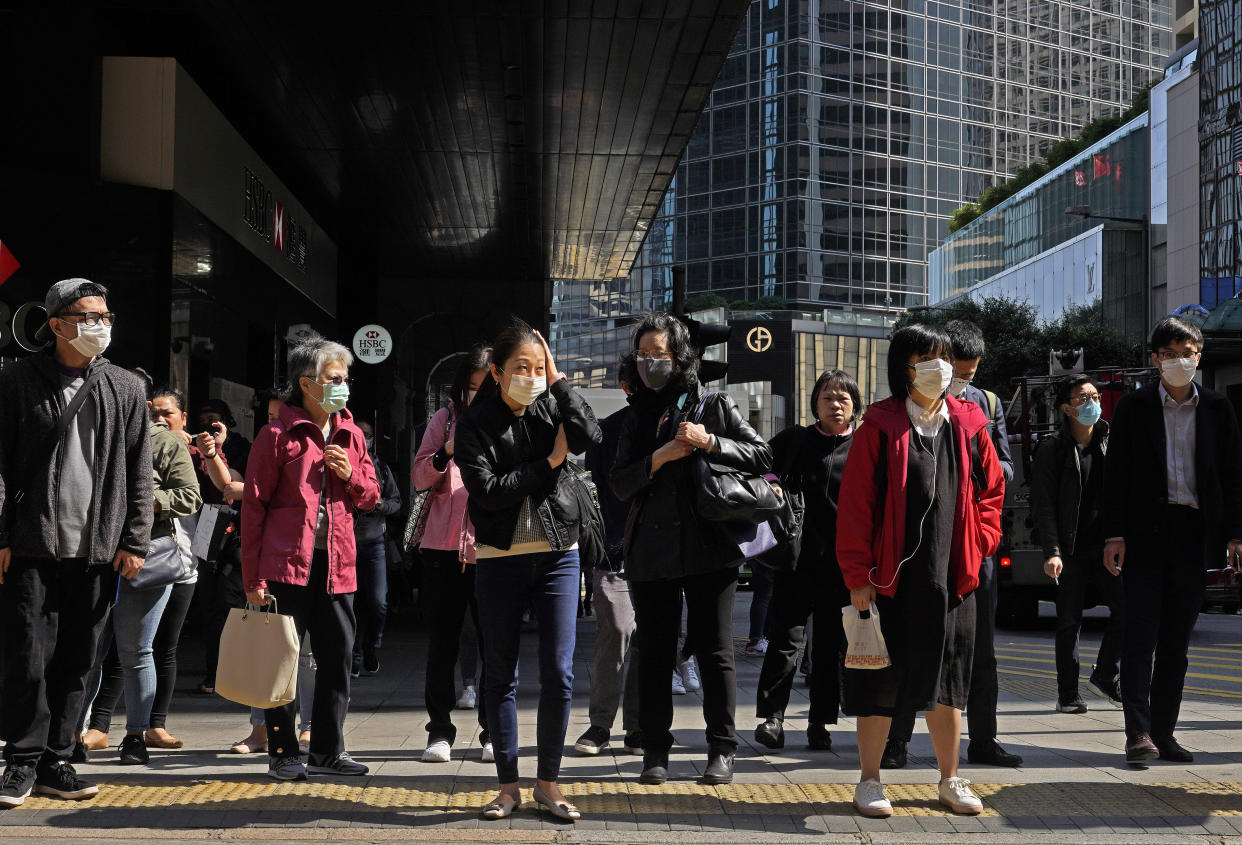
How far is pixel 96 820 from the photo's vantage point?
515 centimetres

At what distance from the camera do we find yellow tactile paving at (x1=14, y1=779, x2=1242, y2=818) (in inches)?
211

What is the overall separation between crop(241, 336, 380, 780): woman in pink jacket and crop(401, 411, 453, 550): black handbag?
2.71 ft

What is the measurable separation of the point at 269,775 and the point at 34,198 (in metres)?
7.25

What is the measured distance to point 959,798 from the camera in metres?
5.28

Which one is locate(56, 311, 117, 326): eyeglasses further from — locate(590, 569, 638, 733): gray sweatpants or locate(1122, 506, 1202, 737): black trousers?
locate(1122, 506, 1202, 737): black trousers

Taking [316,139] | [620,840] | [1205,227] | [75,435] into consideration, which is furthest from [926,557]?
[1205,227]

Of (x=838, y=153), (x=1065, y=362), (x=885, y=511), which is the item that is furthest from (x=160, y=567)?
(x=838, y=153)

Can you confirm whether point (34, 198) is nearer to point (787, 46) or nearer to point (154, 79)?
point (154, 79)

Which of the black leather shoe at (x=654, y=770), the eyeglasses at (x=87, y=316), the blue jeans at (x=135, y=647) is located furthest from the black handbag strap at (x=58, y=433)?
the black leather shoe at (x=654, y=770)

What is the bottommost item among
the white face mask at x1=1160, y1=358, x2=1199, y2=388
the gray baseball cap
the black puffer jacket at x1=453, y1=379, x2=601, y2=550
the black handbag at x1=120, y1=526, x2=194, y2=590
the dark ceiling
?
the black handbag at x1=120, y1=526, x2=194, y2=590

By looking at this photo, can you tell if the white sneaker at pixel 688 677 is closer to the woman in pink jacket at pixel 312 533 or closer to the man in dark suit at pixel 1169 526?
the man in dark suit at pixel 1169 526

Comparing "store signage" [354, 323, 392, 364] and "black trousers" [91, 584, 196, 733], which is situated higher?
"store signage" [354, 323, 392, 364]

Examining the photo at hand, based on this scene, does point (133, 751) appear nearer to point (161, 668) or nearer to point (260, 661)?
point (161, 668)

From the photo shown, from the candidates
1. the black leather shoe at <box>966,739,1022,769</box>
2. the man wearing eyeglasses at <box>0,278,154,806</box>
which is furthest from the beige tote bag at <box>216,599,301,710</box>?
the black leather shoe at <box>966,739,1022,769</box>
